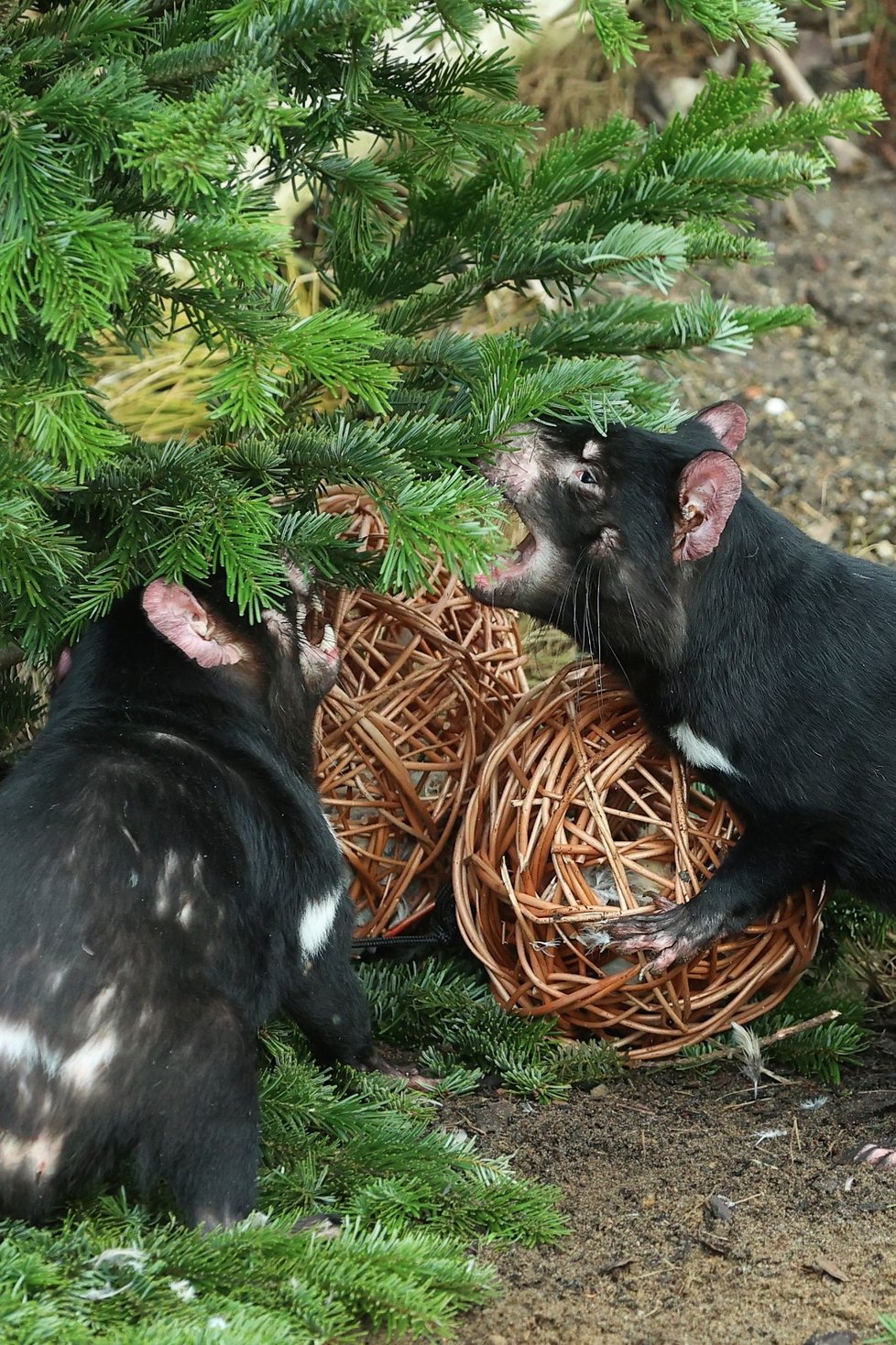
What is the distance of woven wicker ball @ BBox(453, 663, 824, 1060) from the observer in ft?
9.74

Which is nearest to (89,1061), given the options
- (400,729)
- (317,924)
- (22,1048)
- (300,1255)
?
(22,1048)

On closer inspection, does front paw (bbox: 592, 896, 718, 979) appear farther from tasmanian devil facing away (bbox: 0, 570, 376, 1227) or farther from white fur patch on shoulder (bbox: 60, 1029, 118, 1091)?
white fur patch on shoulder (bbox: 60, 1029, 118, 1091)

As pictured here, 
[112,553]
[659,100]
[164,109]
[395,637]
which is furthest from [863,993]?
[659,100]

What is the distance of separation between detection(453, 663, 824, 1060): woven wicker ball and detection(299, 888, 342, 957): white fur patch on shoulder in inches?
15.9

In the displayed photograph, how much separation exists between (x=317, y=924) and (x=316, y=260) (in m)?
1.40

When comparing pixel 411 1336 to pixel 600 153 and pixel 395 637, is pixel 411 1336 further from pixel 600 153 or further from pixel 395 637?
pixel 600 153

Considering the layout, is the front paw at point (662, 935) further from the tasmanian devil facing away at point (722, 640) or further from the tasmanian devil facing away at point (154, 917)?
the tasmanian devil facing away at point (154, 917)

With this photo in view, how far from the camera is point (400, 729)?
132 inches

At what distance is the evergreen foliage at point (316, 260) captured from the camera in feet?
6.09

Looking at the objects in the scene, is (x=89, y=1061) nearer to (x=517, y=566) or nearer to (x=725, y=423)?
(x=517, y=566)

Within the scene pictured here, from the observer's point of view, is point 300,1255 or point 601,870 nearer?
point 300,1255

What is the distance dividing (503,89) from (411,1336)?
202 centimetres

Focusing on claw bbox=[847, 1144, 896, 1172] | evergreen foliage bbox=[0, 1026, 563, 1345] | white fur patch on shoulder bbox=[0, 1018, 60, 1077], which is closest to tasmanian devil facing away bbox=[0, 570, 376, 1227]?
white fur patch on shoulder bbox=[0, 1018, 60, 1077]

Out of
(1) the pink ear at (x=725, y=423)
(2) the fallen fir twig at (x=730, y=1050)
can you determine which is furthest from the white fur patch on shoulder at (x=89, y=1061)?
(1) the pink ear at (x=725, y=423)
